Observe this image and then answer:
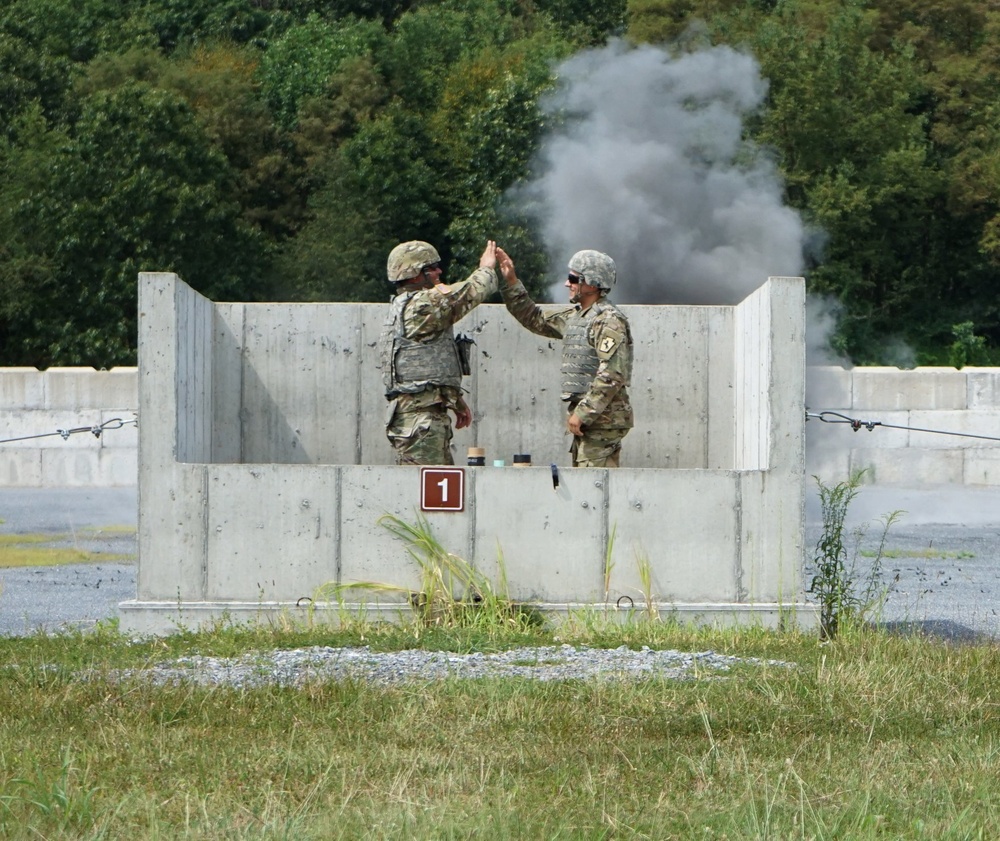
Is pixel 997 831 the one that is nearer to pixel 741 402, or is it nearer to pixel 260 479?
pixel 260 479

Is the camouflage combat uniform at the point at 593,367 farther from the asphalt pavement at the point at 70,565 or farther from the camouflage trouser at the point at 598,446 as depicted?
the asphalt pavement at the point at 70,565

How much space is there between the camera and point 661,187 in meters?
28.7

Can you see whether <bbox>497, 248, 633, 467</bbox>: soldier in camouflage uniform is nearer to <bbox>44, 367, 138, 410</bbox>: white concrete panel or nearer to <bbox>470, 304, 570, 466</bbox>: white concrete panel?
<bbox>470, 304, 570, 466</bbox>: white concrete panel

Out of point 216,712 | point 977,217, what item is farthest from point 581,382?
point 977,217

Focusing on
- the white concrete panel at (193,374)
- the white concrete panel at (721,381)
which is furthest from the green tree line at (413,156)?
the white concrete panel at (193,374)

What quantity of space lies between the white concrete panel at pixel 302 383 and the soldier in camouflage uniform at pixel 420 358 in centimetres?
116

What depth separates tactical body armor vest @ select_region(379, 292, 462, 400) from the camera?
8297 mm

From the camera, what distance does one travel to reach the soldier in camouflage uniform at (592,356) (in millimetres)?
8242

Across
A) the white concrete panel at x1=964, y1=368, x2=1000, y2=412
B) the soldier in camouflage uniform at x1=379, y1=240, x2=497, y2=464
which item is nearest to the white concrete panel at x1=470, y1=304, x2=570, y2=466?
the soldier in camouflage uniform at x1=379, y1=240, x2=497, y2=464

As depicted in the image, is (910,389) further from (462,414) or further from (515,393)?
(462,414)

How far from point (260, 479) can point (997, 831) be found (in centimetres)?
452

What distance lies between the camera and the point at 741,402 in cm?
903

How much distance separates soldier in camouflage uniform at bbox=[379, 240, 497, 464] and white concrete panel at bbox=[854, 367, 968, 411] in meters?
11.2

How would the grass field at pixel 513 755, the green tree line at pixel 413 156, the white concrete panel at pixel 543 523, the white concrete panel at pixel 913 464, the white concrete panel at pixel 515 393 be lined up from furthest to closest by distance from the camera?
the green tree line at pixel 413 156 < the white concrete panel at pixel 913 464 < the white concrete panel at pixel 515 393 < the white concrete panel at pixel 543 523 < the grass field at pixel 513 755
